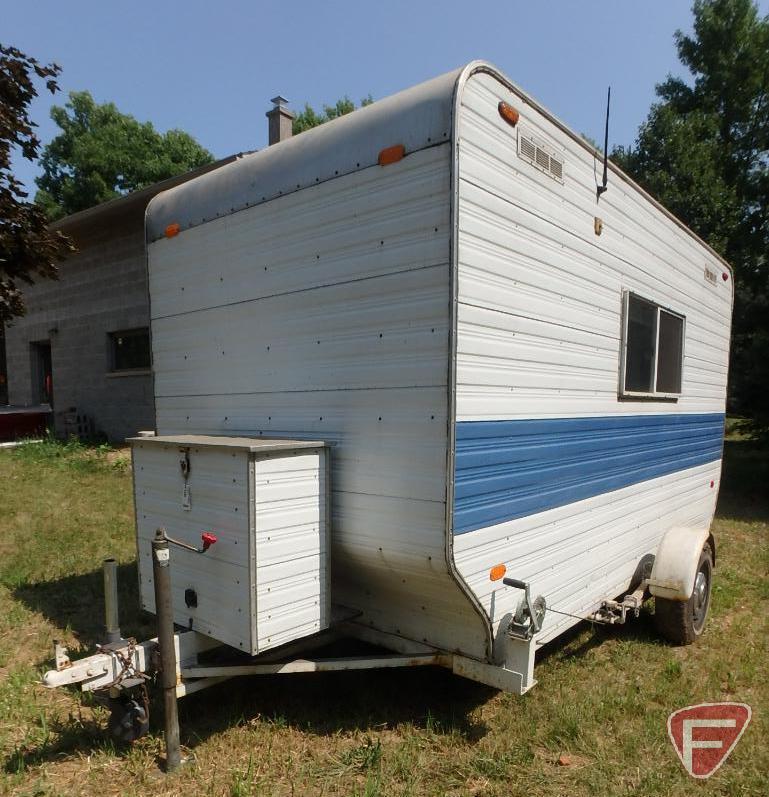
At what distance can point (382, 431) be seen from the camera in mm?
2836

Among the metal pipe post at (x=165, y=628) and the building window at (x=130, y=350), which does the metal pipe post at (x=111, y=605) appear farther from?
the building window at (x=130, y=350)

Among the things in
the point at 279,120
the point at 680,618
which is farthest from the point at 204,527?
the point at 279,120

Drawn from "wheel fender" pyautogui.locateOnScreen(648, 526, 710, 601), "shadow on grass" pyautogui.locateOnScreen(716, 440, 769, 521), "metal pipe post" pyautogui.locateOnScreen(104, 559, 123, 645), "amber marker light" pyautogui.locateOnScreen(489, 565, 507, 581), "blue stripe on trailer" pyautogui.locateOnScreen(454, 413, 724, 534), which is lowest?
"shadow on grass" pyautogui.locateOnScreen(716, 440, 769, 521)

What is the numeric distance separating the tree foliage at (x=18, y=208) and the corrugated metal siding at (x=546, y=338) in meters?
7.39

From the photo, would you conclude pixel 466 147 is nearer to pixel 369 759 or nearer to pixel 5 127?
pixel 369 759

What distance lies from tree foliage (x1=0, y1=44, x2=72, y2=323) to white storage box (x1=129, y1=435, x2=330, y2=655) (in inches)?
250

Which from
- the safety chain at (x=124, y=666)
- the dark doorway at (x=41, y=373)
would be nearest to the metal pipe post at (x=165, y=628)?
the safety chain at (x=124, y=666)

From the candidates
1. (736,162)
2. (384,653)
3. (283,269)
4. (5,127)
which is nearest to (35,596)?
(384,653)

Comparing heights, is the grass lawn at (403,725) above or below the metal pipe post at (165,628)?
below

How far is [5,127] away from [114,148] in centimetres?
2464

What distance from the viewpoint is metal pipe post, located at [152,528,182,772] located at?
2.65m

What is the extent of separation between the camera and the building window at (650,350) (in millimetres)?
4043

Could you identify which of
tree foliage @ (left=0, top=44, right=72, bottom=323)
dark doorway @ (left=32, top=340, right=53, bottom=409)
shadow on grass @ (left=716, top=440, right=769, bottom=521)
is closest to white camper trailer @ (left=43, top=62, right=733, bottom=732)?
tree foliage @ (left=0, top=44, right=72, bottom=323)

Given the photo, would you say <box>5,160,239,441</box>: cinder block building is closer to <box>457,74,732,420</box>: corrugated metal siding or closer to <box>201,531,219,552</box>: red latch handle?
<box>457,74,732,420</box>: corrugated metal siding
